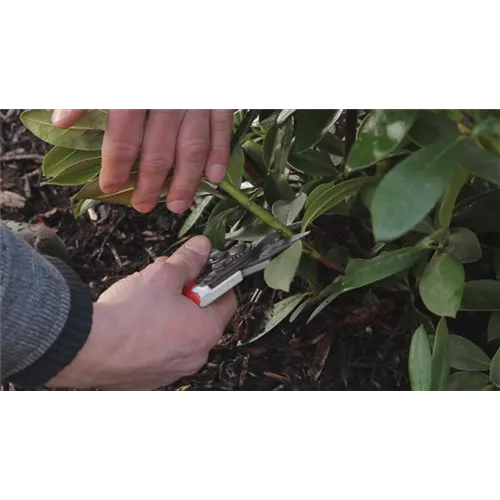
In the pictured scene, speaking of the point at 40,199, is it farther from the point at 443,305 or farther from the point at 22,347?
the point at 443,305

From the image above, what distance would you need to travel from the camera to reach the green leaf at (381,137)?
2.38 ft

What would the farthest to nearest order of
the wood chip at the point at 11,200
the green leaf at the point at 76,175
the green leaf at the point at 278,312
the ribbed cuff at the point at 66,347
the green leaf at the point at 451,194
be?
the wood chip at the point at 11,200 → the green leaf at the point at 278,312 → the green leaf at the point at 76,175 → the ribbed cuff at the point at 66,347 → the green leaf at the point at 451,194

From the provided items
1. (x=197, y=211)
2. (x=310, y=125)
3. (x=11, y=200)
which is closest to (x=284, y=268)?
(x=310, y=125)

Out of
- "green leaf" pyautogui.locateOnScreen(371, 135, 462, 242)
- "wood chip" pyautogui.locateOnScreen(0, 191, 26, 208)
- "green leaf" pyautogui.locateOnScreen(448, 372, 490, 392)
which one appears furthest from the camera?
"wood chip" pyautogui.locateOnScreen(0, 191, 26, 208)

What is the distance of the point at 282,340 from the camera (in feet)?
4.42

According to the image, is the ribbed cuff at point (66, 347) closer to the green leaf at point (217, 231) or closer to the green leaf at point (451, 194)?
the green leaf at point (217, 231)

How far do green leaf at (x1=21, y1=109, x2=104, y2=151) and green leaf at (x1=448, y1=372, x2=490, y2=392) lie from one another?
21.7 inches

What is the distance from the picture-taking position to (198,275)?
1070 mm

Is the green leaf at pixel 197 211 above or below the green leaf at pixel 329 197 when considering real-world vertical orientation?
below

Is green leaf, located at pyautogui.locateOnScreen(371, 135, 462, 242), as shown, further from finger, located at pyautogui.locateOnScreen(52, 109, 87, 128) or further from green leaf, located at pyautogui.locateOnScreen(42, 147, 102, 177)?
green leaf, located at pyautogui.locateOnScreen(42, 147, 102, 177)

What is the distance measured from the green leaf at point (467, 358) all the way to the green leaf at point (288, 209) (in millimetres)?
265

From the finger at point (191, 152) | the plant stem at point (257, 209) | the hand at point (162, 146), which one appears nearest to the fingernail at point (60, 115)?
the hand at point (162, 146)

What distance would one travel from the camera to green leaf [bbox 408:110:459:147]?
72cm

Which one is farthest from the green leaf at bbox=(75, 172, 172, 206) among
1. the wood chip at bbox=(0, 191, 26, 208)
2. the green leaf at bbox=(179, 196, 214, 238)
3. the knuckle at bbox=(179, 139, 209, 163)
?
the wood chip at bbox=(0, 191, 26, 208)
